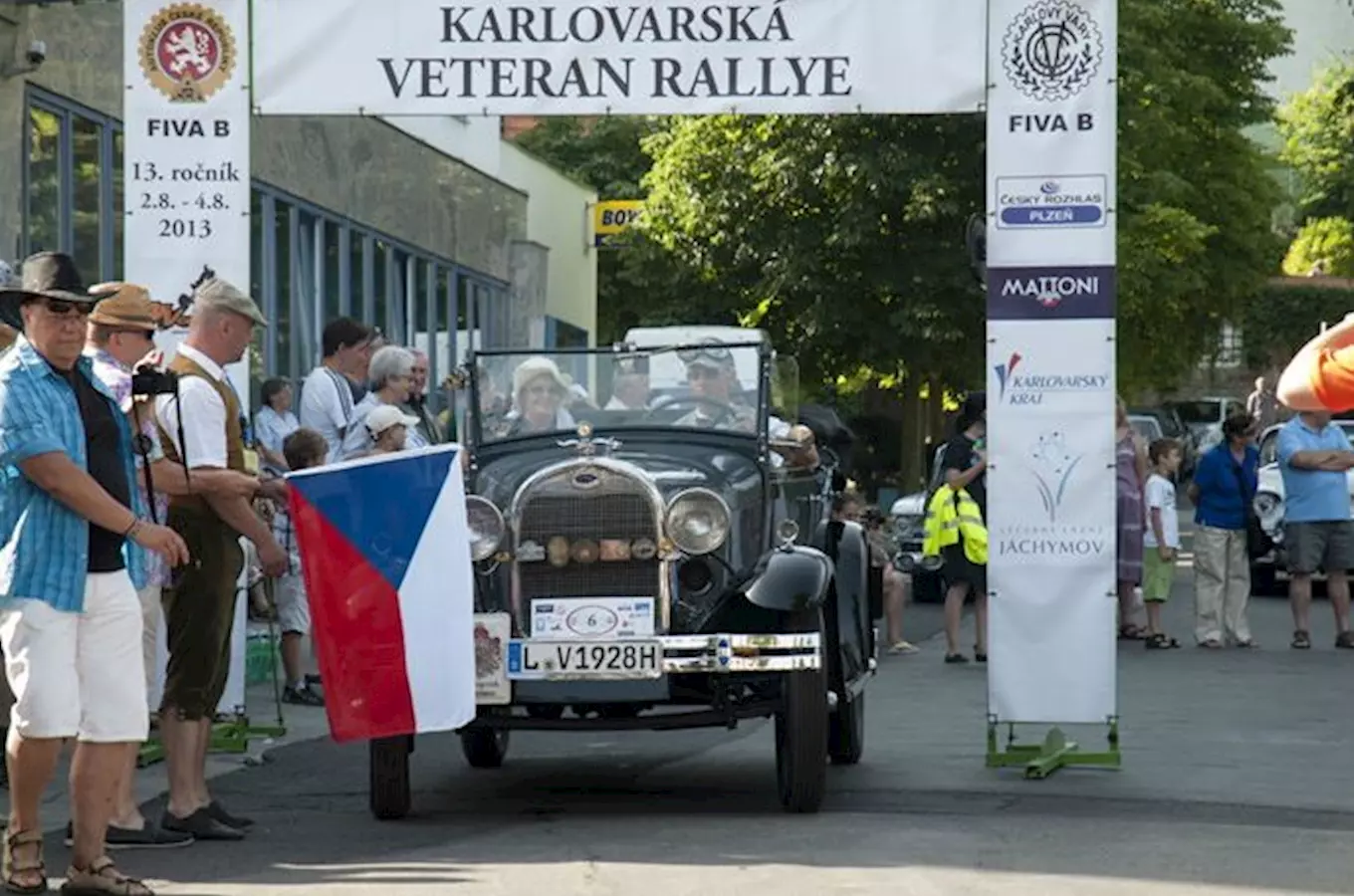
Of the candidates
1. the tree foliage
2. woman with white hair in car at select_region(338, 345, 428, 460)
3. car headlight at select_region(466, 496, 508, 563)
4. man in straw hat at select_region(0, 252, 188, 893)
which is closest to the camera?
man in straw hat at select_region(0, 252, 188, 893)

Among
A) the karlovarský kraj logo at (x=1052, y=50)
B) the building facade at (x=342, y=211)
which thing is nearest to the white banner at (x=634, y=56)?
the karlovarský kraj logo at (x=1052, y=50)

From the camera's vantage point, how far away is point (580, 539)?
461 inches

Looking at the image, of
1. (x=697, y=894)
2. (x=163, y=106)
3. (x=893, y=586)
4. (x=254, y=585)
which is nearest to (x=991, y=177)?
(x=163, y=106)

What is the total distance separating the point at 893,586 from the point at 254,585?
6419 millimetres

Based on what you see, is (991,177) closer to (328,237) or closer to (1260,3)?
(328,237)

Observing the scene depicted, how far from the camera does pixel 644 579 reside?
1172cm

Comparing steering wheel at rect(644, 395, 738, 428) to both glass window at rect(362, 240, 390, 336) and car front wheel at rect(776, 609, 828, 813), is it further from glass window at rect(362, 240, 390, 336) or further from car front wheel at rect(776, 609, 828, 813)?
glass window at rect(362, 240, 390, 336)

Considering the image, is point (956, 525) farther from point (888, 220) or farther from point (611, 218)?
point (611, 218)

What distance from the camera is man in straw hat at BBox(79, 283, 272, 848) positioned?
414 inches

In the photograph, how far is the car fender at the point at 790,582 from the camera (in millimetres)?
11445

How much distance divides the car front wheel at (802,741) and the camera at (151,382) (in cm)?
263

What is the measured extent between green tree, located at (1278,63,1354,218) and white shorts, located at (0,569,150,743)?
4294 centimetres

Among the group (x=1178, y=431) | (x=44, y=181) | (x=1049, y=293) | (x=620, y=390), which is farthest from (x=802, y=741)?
(x=1178, y=431)

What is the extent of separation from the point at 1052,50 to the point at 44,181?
864 cm
